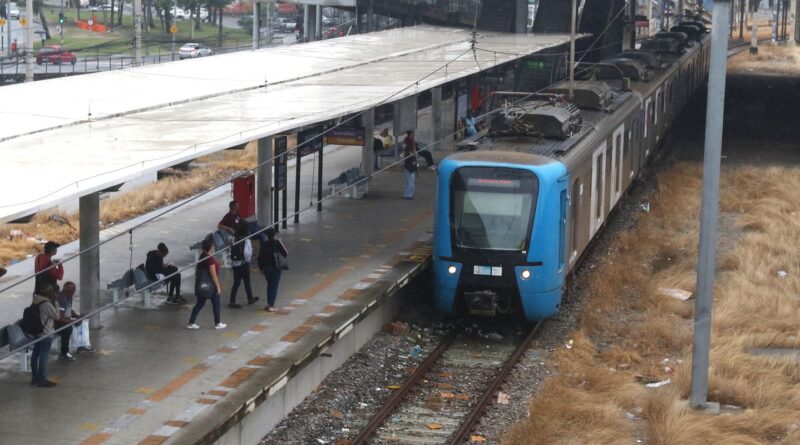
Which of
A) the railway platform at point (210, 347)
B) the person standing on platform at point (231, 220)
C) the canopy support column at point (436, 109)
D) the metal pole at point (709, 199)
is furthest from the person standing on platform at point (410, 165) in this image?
the metal pole at point (709, 199)

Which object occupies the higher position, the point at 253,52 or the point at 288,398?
the point at 253,52

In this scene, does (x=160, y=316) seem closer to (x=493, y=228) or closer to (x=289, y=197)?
(x=493, y=228)

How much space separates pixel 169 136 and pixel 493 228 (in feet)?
14.0

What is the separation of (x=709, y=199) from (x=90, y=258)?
7092mm

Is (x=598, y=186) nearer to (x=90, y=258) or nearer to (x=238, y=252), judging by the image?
(x=238, y=252)

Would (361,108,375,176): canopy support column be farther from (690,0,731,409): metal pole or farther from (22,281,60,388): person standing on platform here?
(22,281,60,388): person standing on platform

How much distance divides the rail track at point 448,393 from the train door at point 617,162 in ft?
17.4

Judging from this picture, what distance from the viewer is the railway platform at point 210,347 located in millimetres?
11852

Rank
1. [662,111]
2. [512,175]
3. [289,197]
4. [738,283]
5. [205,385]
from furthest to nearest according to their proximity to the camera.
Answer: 1. [662,111]
2. [289,197]
3. [738,283]
4. [512,175]
5. [205,385]

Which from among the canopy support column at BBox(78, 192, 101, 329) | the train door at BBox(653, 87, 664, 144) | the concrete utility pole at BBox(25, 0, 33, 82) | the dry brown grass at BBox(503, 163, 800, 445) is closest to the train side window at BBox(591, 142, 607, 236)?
the dry brown grass at BBox(503, 163, 800, 445)

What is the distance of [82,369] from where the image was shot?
44.7 ft

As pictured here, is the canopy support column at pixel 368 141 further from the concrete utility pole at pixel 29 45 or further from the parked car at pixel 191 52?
the parked car at pixel 191 52

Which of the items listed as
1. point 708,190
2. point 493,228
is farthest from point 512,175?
point 708,190

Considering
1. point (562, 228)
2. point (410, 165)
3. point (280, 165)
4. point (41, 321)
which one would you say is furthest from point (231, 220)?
point (410, 165)
